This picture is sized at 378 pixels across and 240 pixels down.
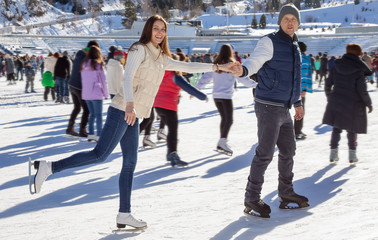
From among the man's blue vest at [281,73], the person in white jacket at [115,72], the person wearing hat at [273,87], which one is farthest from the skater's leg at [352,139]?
the person in white jacket at [115,72]

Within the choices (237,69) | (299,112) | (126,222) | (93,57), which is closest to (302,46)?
(93,57)

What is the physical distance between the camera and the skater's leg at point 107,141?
2.80 m

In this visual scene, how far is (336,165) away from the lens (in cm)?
503

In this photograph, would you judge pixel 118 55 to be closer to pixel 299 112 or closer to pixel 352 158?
pixel 299 112

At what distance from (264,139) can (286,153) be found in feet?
0.88

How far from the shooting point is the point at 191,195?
3896 mm

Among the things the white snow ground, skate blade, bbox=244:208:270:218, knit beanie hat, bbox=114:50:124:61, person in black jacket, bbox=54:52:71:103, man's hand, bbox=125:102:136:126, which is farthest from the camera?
person in black jacket, bbox=54:52:71:103

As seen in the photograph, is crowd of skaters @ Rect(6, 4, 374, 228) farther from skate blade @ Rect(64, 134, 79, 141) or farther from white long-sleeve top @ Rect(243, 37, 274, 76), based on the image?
skate blade @ Rect(64, 134, 79, 141)

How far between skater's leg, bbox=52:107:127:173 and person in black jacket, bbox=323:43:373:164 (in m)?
2.80

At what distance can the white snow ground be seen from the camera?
2.95 m

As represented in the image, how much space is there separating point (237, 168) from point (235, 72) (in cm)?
218

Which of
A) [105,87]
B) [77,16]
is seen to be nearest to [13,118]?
[105,87]

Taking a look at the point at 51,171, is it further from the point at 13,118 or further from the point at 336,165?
the point at 13,118

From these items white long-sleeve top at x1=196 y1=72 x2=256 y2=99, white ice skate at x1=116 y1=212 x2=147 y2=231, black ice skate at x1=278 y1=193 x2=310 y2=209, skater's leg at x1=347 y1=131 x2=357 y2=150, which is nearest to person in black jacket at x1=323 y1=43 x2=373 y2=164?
skater's leg at x1=347 y1=131 x2=357 y2=150
